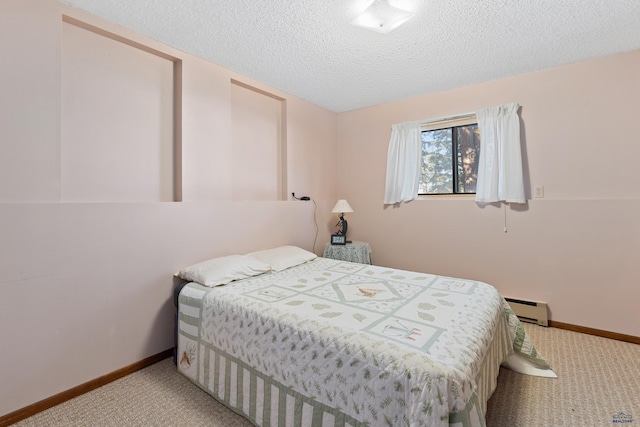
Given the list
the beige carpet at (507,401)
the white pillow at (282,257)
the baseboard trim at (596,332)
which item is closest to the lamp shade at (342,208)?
the white pillow at (282,257)

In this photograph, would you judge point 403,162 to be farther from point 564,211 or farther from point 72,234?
point 72,234

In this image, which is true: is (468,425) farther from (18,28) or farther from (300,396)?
(18,28)

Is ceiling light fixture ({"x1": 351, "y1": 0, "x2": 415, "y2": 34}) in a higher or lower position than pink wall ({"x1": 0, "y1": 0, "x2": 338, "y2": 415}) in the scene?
higher

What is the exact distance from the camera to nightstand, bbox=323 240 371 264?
10.8ft

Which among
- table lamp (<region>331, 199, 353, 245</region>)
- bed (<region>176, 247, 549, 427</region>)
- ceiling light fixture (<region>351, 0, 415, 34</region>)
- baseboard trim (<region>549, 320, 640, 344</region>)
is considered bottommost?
baseboard trim (<region>549, 320, 640, 344</region>)

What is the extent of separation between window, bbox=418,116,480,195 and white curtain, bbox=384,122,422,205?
13 cm

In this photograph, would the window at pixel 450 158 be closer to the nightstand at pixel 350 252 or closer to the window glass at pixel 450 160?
the window glass at pixel 450 160

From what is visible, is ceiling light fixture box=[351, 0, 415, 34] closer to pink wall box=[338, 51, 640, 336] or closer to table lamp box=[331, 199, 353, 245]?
pink wall box=[338, 51, 640, 336]

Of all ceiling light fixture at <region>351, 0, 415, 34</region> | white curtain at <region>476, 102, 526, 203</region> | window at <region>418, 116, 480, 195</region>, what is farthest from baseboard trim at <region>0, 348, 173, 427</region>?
white curtain at <region>476, 102, 526, 203</region>

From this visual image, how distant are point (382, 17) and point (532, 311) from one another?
9.33ft

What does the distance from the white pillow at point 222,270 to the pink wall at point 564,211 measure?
6.56 feet

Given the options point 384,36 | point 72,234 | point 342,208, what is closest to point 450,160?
point 342,208

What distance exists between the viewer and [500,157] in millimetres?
2885

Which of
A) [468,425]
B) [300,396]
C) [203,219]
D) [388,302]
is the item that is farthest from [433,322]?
[203,219]
